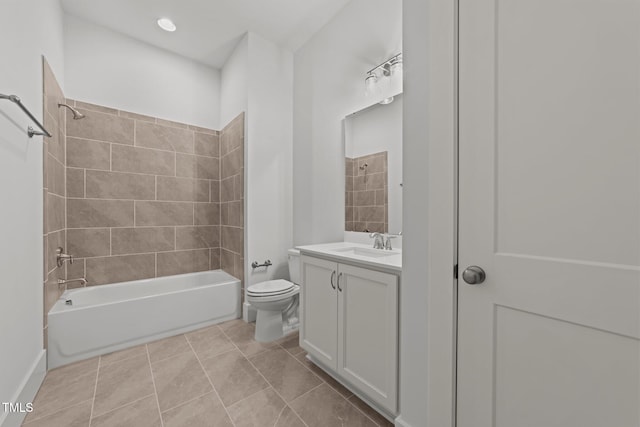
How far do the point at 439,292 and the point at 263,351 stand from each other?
1.58m

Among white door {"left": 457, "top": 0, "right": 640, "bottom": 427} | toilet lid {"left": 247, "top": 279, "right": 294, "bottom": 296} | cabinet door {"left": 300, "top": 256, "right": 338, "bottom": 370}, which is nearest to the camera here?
white door {"left": 457, "top": 0, "right": 640, "bottom": 427}

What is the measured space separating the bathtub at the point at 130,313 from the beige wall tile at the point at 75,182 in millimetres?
908

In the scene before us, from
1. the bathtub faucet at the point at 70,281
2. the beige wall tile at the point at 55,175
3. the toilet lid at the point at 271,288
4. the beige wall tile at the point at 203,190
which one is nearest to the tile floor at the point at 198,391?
the toilet lid at the point at 271,288

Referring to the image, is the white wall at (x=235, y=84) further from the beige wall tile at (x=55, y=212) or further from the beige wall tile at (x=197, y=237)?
the beige wall tile at (x=55, y=212)

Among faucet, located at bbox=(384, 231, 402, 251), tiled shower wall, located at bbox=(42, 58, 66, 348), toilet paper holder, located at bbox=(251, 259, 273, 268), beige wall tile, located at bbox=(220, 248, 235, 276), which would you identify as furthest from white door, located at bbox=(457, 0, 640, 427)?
tiled shower wall, located at bbox=(42, 58, 66, 348)

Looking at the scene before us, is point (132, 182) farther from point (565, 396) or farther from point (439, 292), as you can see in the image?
point (565, 396)

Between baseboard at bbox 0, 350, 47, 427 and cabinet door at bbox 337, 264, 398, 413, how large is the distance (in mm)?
1614

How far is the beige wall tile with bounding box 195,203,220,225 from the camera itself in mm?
3090

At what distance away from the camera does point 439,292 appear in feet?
3.40

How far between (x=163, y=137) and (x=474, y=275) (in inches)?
126

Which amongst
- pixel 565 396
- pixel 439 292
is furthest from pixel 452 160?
pixel 565 396

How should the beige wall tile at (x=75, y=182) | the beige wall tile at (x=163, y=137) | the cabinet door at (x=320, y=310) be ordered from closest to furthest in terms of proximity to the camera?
the cabinet door at (x=320, y=310), the beige wall tile at (x=75, y=182), the beige wall tile at (x=163, y=137)

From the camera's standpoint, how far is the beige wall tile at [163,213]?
2.75 metres

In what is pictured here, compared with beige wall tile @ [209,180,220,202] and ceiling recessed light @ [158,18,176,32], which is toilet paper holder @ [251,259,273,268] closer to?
beige wall tile @ [209,180,220,202]
